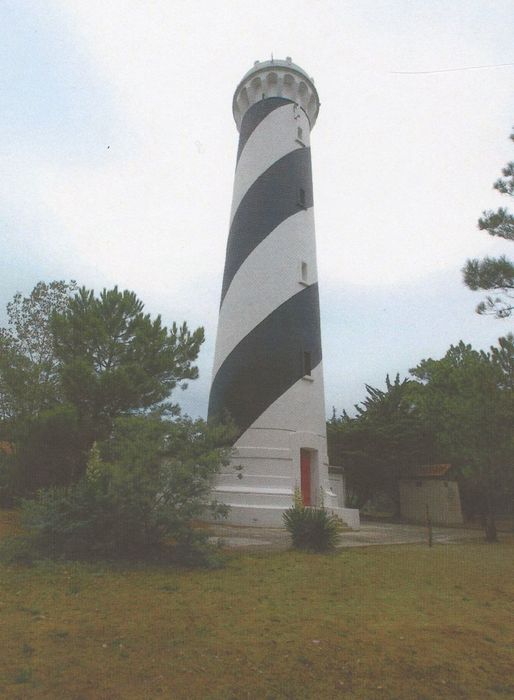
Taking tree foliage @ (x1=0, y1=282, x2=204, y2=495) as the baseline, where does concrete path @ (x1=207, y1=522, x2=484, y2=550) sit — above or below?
below

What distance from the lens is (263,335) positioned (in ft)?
46.8

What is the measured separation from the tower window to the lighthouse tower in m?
0.03

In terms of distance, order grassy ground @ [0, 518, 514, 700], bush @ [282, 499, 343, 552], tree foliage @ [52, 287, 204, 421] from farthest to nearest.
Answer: tree foliage @ [52, 287, 204, 421]
bush @ [282, 499, 343, 552]
grassy ground @ [0, 518, 514, 700]

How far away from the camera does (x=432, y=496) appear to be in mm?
22203

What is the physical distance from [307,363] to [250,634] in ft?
35.5

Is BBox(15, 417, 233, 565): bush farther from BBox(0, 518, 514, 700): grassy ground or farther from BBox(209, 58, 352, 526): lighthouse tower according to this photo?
BBox(209, 58, 352, 526): lighthouse tower

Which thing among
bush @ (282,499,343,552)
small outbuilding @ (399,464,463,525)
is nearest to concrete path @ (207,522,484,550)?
bush @ (282,499,343,552)

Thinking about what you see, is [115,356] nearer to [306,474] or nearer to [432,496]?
[306,474]

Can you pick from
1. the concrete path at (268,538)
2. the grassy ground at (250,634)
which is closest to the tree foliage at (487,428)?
the concrete path at (268,538)

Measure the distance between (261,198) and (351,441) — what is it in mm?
11756

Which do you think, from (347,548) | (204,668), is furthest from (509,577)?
(204,668)

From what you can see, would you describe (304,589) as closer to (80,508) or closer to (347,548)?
(80,508)

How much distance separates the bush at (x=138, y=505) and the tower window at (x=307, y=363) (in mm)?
7277

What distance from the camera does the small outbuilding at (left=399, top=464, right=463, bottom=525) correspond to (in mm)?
21828
